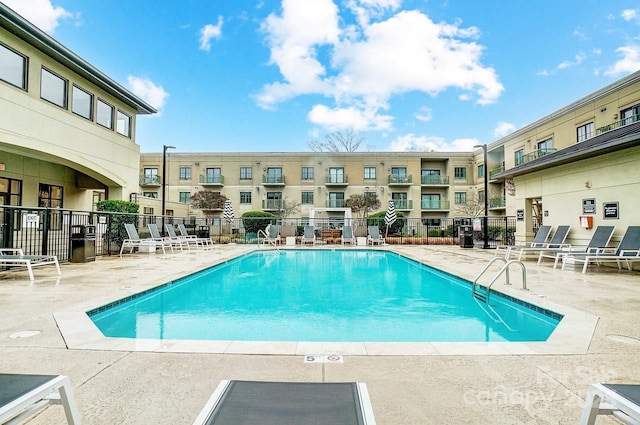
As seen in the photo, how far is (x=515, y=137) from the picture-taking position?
2308 centimetres

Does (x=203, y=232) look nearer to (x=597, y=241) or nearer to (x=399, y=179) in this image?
(x=597, y=241)

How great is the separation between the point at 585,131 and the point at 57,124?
22.3 metres

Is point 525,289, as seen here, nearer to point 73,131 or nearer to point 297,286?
point 297,286

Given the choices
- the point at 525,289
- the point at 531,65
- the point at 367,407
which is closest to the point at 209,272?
the point at 525,289

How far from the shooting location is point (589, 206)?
28.6ft

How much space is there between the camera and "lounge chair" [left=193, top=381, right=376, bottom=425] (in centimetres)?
155

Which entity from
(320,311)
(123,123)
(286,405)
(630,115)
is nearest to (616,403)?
(286,405)

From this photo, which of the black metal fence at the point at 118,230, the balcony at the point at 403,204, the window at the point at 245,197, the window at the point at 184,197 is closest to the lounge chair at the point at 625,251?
the black metal fence at the point at 118,230

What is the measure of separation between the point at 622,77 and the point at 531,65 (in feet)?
11.7

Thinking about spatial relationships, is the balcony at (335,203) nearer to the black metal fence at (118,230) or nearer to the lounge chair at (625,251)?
the black metal fence at (118,230)

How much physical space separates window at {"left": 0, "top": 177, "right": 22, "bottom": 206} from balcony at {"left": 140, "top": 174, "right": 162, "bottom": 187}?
632 inches

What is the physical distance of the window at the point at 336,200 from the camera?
93.5ft

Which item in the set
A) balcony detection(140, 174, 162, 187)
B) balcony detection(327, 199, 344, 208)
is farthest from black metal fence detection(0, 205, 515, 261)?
balcony detection(140, 174, 162, 187)

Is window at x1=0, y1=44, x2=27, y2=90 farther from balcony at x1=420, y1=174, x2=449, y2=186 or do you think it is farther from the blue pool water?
balcony at x1=420, y1=174, x2=449, y2=186
